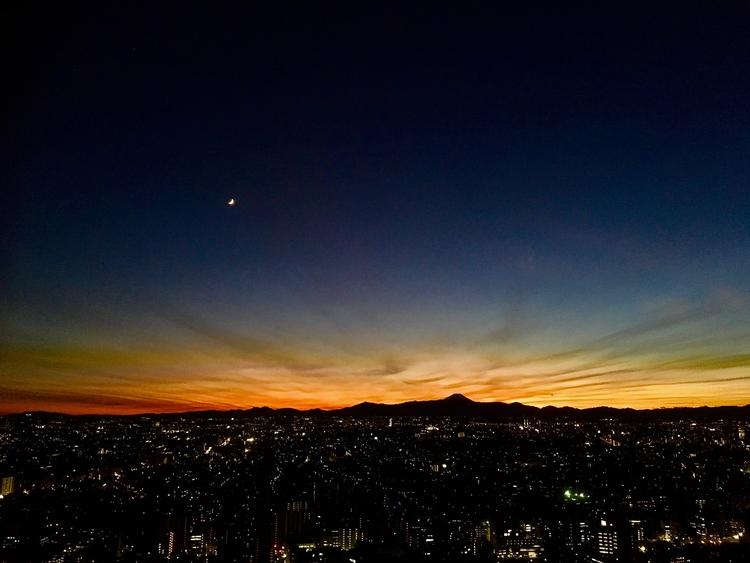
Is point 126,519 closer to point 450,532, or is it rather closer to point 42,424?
point 450,532

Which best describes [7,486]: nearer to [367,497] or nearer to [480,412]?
[367,497]

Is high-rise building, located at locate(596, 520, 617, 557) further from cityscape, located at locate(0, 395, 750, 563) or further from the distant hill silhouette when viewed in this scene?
the distant hill silhouette

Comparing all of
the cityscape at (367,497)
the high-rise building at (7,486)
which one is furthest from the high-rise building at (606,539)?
the high-rise building at (7,486)

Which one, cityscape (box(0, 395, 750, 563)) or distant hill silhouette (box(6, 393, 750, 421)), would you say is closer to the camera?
cityscape (box(0, 395, 750, 563))

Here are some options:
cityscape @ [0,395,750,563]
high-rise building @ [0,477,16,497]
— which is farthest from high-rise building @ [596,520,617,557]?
high-rise building @ [0,477,16,497]

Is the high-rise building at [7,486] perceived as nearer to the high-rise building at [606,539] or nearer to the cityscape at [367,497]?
the cityscape at [367,497]

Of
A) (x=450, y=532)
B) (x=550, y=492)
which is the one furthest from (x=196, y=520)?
(x=550, y=492)

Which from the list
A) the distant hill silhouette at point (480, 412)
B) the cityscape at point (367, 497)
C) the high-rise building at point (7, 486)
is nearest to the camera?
the cityscape at point (367, 497)

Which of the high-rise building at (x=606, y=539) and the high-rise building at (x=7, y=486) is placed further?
the high-rise building at (x=7, y=486)

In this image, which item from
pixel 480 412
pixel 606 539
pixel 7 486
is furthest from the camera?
pixel 480 412

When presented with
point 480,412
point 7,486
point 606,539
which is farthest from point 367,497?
point 480,412
